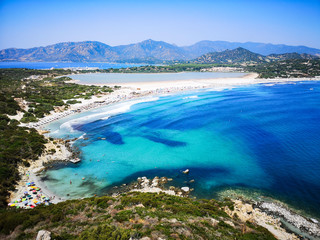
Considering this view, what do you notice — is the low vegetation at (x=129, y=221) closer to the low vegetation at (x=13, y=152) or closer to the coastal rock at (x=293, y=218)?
the coastal rock at (x=293, y=218)

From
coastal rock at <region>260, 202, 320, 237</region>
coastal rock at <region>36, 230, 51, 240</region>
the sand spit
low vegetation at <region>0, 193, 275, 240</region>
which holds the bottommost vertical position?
coastal rock at <region>260, 202, 320, 237</region>

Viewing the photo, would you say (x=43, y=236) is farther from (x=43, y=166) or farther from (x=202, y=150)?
(x=202, y=150)

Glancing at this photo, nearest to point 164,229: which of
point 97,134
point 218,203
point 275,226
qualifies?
point 218,203

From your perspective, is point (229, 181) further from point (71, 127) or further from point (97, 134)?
point (71, 127)

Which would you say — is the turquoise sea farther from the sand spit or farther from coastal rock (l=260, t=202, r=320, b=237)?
coastal rock (l=260, t=202, r=320, b=237)

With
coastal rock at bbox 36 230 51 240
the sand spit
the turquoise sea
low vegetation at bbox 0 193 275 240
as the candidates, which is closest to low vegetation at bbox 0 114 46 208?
the sand spit

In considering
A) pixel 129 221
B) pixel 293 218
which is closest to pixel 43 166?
pixel 129 221

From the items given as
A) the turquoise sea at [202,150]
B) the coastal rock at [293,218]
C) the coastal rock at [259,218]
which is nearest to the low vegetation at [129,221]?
the coastal rock at [259,218]
